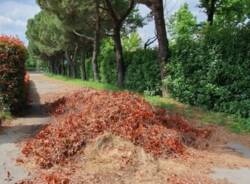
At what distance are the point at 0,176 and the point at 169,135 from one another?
3451 mm

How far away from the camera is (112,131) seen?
9219 mm


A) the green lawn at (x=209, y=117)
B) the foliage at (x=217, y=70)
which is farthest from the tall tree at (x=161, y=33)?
the green lawn at (x=209, y=117)

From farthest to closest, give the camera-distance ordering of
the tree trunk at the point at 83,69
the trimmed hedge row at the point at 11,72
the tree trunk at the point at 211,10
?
the tree trunk at the point at 83,69 → the tree trunk at the point at 211,10 → the trimmed hedge row at the point at 11,72

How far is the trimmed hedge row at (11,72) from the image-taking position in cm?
1349

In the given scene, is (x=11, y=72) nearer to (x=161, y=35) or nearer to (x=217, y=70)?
(x=217, y=70)

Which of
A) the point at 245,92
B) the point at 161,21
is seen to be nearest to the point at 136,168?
the point at 245,92

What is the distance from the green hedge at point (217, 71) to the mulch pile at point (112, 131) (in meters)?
3.51

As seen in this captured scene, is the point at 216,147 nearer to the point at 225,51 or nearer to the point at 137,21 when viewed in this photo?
the point at 225,51

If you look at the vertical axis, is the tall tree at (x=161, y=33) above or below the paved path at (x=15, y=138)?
above

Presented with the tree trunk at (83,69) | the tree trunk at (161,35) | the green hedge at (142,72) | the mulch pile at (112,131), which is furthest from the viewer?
the tree trunk at (83,69)

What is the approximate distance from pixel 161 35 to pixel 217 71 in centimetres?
489

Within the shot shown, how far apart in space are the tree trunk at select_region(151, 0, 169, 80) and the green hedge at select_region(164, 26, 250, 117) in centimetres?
132

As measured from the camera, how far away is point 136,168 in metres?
7.50

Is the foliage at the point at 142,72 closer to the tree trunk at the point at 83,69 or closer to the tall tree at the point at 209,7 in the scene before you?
the tall tree at the point at 209,7
